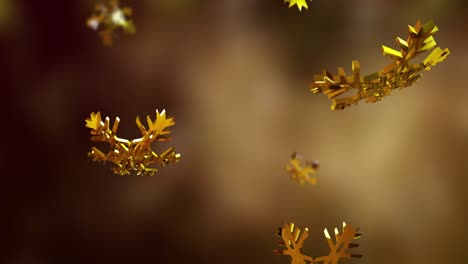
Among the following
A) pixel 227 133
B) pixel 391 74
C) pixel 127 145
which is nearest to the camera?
pixel 391 74

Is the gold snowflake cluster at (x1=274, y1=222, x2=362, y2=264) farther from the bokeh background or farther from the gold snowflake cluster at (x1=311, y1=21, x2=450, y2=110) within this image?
the bokeh background

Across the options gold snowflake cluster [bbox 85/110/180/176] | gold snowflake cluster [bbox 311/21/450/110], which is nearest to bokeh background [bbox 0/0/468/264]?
gold snowflake cluster [bbox 85/110/180/176]

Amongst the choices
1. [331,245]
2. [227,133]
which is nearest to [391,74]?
[331,245]

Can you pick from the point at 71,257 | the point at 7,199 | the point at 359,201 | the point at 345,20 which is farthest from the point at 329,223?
the point at 7,199

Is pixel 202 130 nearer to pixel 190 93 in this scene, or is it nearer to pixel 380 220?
pixel 190 93

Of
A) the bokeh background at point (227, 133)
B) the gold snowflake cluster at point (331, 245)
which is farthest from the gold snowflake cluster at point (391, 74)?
the bokeh background at point (227, 133)

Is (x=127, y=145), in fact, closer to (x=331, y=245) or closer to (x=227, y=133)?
(x=331, y=245)
